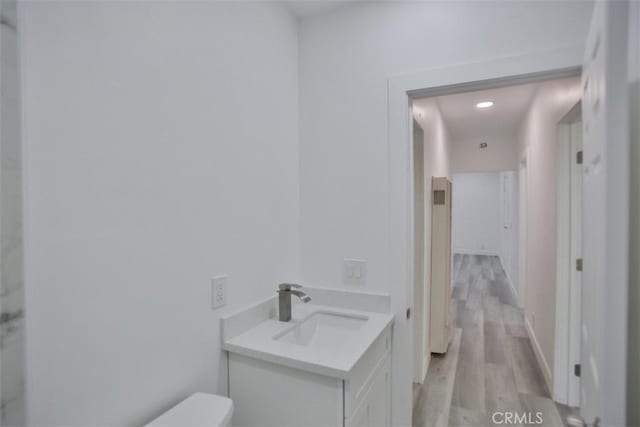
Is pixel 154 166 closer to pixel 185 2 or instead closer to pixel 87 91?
pixel 87 91

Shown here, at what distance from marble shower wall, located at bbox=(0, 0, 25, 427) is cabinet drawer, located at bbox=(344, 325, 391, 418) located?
91 centimetres

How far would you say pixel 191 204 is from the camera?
1233 mm

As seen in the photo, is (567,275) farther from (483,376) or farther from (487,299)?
(487,299)

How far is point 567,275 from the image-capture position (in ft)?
7.80

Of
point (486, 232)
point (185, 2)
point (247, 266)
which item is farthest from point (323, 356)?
point (486, 232)

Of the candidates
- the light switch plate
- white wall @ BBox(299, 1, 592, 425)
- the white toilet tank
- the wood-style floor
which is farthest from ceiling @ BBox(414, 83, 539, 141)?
the white toilet tank

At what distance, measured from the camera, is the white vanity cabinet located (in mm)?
1157

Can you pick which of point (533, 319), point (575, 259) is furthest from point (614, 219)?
point (533, 319)

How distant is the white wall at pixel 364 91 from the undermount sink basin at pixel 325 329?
20 cm

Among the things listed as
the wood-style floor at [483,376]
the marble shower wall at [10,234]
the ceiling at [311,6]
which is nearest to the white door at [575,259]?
the wood-style floor at [483,376]

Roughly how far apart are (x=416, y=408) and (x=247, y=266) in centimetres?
176

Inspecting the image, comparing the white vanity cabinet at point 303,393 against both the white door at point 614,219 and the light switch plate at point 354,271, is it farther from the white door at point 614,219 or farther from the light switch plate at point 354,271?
the white door at point 614,219

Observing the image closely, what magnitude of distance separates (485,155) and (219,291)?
524 cm

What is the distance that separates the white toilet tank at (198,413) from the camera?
102cm
